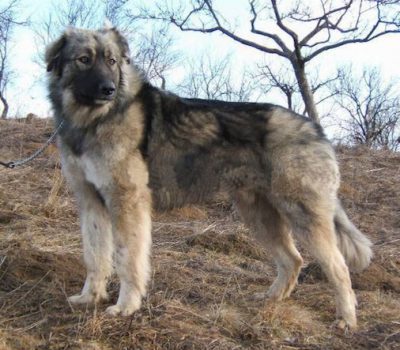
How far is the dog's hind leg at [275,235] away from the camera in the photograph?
5.35 m

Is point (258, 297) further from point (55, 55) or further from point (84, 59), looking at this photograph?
point (55, 55)

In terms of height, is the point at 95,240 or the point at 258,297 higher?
the point at 95,240

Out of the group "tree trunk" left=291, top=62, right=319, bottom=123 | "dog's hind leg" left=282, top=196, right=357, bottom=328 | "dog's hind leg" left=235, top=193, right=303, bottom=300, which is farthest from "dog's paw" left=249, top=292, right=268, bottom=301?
"tree trunk" left=291, top=62, right=319, bottom=123

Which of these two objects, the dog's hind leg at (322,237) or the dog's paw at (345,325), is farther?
the dog's hind leg at (322,237)

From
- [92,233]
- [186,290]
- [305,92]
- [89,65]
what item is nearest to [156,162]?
[92,233]

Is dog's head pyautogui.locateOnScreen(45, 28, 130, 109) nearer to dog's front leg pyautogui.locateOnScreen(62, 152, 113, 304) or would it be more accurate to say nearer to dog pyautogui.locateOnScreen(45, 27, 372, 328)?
dog pyautogui.locateOnScreen(45, 27, 372, 328)

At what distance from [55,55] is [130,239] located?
1672 millimetres

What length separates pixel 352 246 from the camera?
502cm

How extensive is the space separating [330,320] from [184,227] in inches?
132

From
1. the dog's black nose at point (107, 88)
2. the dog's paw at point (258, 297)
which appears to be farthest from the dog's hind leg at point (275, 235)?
the dog's black nose at point (107, 88)

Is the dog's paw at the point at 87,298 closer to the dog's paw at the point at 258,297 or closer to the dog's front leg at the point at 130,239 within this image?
the dog's front leg at the point at 130,239

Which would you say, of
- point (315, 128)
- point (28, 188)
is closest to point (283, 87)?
point (28, 188)

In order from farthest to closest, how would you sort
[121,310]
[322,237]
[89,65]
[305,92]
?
[305,92] < [322,237] < [89,65] < [121,310]

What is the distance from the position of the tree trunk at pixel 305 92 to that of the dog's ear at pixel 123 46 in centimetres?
1761
